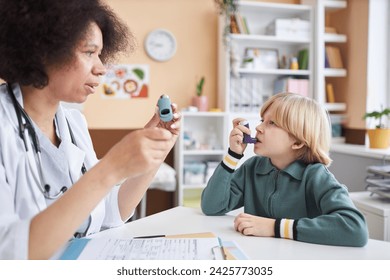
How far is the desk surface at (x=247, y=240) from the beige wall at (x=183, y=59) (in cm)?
241

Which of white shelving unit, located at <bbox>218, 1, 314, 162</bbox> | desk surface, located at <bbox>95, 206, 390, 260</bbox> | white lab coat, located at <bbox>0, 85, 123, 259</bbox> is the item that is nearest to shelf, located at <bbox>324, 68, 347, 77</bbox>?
white shelving unit, located at <bbox>218, 1, 314, 162</bbox>

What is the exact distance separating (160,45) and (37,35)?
2.70 meters

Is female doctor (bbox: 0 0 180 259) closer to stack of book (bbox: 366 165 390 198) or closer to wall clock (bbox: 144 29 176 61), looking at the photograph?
stack of book (bbox: 366 165 390 198)

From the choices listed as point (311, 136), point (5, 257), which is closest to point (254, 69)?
point (311, 136)

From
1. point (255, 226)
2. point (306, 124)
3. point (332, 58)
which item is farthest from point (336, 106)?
point (255, 226)

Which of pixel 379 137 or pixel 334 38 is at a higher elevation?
pixel 334 38

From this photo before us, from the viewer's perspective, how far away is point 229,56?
134 inches

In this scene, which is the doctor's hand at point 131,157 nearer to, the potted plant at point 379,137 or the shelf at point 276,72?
the potted plant at point 379,137

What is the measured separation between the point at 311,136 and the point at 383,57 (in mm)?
2589

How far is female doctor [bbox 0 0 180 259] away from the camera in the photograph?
29.8 inches

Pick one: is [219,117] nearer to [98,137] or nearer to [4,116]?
[98,137]

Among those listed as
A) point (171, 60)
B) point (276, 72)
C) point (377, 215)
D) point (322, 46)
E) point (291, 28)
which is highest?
point (291, 28)

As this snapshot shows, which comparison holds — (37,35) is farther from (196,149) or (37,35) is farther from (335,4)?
(335,4)

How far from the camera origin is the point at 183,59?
3.65 m
